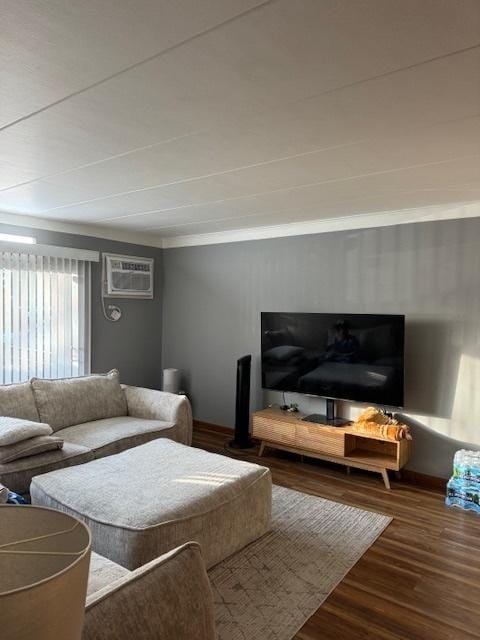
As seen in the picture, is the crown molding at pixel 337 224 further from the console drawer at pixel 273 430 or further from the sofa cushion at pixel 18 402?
the sofa cushion at pixel 18 402

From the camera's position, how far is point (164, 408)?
3967 millimetres

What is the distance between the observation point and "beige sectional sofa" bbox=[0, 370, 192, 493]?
299 cm

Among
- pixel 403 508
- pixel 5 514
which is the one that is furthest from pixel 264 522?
pixel 5 514

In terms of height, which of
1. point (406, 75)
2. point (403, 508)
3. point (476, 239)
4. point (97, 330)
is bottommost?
point (403, 508)

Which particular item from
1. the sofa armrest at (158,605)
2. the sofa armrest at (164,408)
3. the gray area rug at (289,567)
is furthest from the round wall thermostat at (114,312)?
the sofa armrest at (158,605)

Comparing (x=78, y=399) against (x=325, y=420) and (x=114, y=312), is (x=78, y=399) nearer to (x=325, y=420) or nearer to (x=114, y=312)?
(x=114, y=312)

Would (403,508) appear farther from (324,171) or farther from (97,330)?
(97,330)

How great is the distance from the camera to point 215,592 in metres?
2.25

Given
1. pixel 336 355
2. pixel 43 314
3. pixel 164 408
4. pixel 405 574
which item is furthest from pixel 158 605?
pixel 43 314

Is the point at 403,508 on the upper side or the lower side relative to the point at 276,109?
lower

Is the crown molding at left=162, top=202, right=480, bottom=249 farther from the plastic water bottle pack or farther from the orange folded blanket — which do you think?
the plastic water bottle pack

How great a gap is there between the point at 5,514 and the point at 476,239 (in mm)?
3616

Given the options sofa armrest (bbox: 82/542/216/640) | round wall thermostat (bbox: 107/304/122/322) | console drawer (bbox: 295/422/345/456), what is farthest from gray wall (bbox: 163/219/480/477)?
sofa armrest (bbox: 82/542/216/640)

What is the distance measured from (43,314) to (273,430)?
8.26 feet
